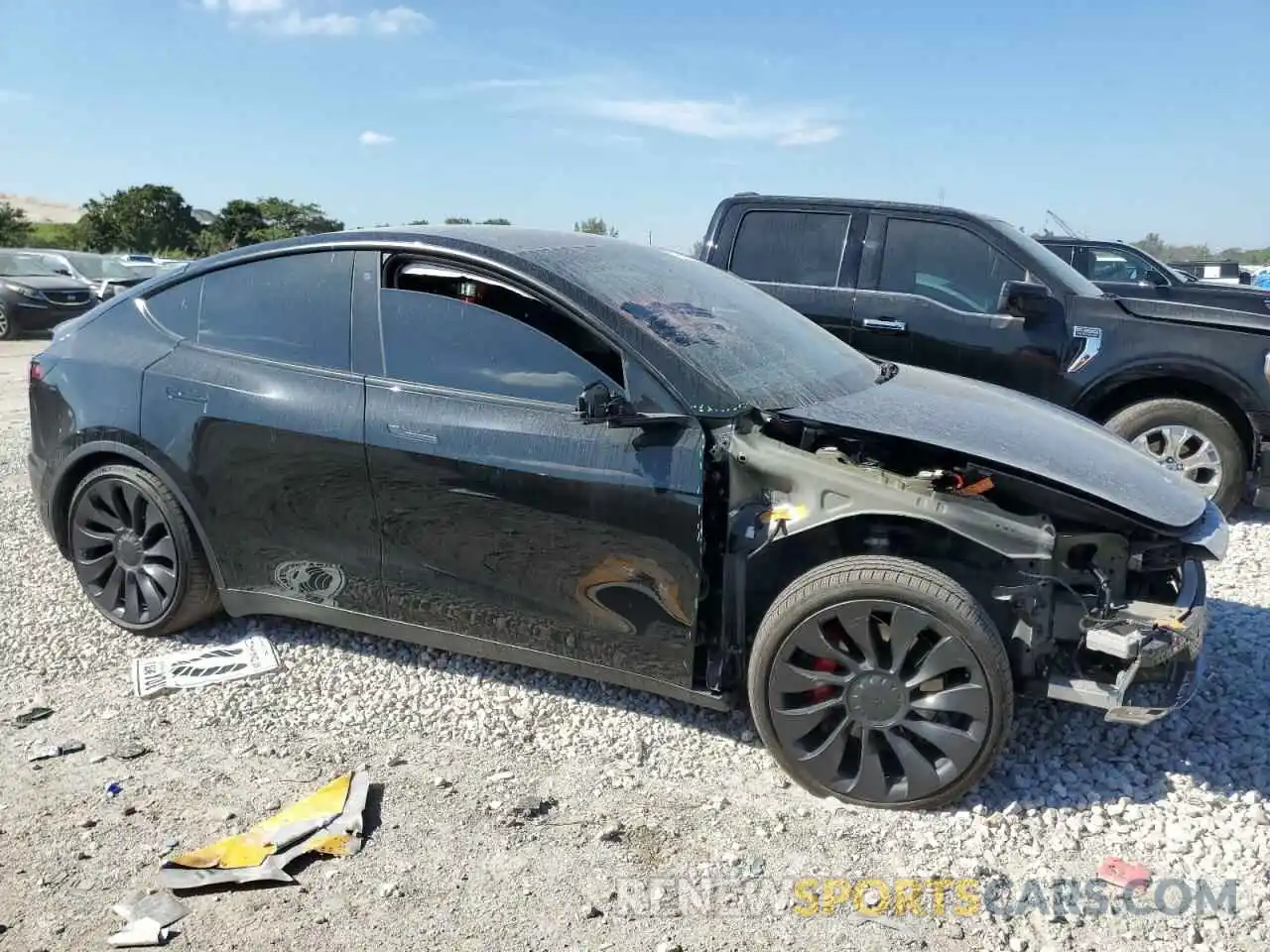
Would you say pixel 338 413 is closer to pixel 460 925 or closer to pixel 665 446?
pixel 665 446

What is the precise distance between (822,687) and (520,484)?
118 cm

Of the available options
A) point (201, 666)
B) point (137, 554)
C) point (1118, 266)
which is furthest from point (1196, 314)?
point (137, 554)

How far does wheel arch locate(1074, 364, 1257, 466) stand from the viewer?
5.89m

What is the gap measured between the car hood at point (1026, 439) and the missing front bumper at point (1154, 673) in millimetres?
282

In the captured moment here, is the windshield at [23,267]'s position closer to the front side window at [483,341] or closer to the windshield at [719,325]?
the front side window at [483,341]

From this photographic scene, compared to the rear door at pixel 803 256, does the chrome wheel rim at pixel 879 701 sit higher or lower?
lower

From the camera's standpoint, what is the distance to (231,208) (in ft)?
139

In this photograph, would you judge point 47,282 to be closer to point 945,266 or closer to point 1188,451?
point 945,266

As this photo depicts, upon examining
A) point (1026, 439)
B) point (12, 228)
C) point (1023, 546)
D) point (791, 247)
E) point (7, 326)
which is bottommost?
point (7, 326)

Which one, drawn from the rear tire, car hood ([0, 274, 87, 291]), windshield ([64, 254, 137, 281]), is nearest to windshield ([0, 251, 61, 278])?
car hood ([0, 274, 87, 291])

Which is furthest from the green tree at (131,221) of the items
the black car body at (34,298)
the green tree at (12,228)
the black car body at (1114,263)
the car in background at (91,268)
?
the black car body at (1114,263)

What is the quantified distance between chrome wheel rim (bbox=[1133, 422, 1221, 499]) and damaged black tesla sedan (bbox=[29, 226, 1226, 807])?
245 cm

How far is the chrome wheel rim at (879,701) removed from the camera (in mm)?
2963

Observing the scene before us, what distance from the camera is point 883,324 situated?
6.41m
